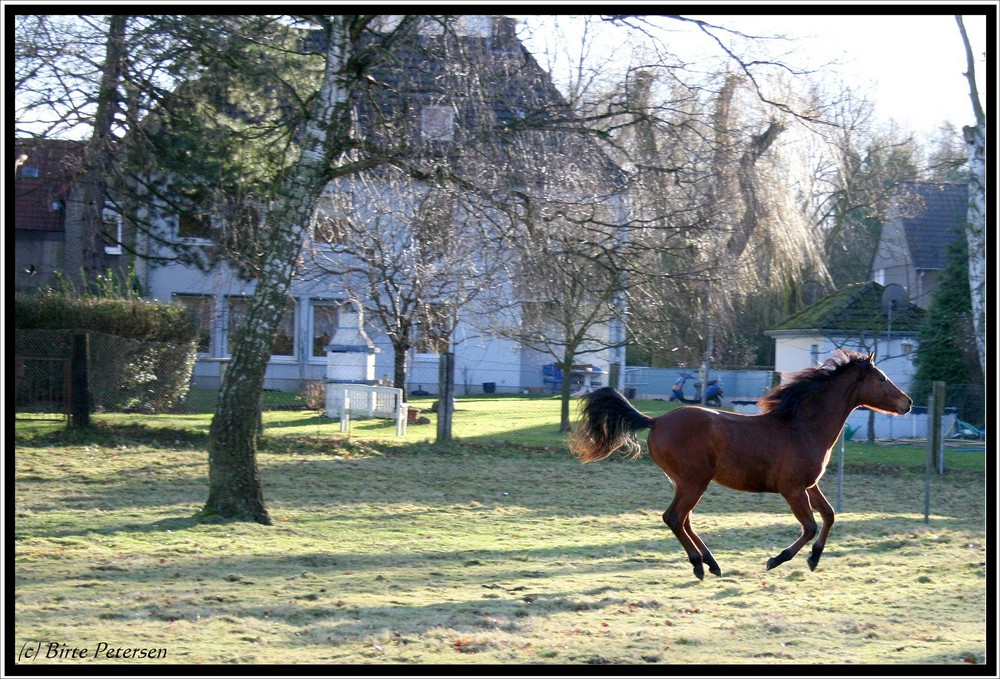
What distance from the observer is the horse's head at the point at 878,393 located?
6551 millimetres

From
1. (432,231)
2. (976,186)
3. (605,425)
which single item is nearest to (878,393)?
(605,425)

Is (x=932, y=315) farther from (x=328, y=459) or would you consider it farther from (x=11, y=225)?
(x=11, y=225)

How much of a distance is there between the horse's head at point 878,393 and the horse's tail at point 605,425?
158cm

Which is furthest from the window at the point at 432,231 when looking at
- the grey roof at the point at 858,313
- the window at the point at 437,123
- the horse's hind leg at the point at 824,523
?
the horse's hind leg at the point at 824,523

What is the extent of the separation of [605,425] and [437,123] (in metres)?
6.75

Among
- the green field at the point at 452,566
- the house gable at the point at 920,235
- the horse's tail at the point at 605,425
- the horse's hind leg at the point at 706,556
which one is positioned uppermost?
the house gable at the point at 920,235

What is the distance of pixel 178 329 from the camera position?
18.5 m

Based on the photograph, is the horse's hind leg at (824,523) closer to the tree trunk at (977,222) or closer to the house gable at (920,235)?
the tree trunk at (977,222)

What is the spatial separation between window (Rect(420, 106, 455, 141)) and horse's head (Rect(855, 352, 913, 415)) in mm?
6422

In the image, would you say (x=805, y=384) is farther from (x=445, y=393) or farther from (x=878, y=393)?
(x=445, y=393)

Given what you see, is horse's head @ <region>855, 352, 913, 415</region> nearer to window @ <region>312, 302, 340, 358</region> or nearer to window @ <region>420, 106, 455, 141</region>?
window @ <region>420, 106, 455, 141</region>

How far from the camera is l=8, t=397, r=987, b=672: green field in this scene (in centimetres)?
626

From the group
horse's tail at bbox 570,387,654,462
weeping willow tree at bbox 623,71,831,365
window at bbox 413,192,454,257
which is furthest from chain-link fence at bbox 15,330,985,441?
horse's tail at bbox 570,387,654,462

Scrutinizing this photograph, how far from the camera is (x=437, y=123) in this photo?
40.4 ft
